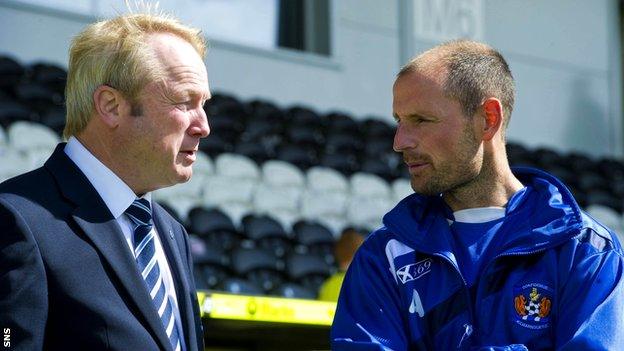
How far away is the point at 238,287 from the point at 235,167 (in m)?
2.21

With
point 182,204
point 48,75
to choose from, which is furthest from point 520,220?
point 48,75

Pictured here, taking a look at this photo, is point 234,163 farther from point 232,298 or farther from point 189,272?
point 189,272

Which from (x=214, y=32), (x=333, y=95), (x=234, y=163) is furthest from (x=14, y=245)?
(x=333, y=95)

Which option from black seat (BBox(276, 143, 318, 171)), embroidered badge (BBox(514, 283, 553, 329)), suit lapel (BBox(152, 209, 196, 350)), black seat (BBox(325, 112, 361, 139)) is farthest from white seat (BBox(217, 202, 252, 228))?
embroidered badge (BBox(514, 283, 553, 329))

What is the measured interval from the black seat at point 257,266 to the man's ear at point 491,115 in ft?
17.7

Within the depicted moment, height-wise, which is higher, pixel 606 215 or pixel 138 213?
pixel 138 213

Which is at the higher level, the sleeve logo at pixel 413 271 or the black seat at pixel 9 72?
the sleeve logo at pixel 413 271

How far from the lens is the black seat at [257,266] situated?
782cm

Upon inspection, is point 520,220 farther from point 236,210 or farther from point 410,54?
point 410,54

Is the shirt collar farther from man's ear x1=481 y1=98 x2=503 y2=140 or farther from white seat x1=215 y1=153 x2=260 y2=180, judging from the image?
white seat x1=215 y1=153 x2=260 y2=180

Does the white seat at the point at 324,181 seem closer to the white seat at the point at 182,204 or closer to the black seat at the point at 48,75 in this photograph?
the white seat at the point at 182,204

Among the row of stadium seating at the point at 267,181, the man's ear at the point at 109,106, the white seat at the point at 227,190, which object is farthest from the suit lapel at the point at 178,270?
the white seat at the point at 227,190

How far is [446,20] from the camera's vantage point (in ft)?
44.2

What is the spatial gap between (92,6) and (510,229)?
29.0 feet
